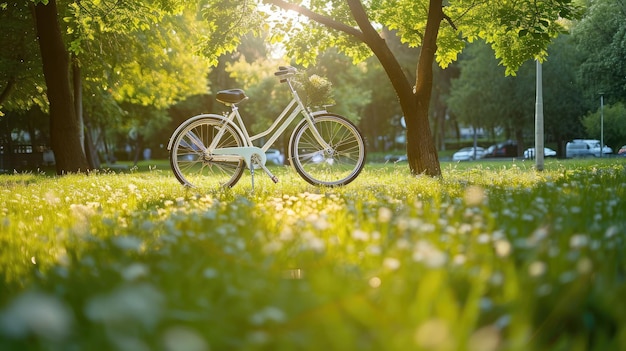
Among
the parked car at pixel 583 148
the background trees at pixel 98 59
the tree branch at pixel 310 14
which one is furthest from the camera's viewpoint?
the parked car at pixel 583 148

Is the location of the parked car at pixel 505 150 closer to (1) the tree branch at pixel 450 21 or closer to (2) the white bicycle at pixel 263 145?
(1) the tree branch at pixel 450 21

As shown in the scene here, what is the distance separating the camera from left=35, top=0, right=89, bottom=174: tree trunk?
16516 mm

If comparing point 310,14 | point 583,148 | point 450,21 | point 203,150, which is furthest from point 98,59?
point 583,148

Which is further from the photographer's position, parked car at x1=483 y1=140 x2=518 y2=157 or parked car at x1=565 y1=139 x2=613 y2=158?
parked car at x1=565 y1=139 x2=613 y2=158

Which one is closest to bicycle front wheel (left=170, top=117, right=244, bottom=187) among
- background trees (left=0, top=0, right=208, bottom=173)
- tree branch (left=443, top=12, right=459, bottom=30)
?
background trees (left=0, top=0, right=208, bottom=173)

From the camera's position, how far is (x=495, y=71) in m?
43.5

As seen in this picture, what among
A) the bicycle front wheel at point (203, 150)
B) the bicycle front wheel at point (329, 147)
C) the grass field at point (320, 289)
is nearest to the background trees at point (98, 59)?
the bicycle front wheel at point (203, 150)

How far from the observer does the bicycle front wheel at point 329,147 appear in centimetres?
843

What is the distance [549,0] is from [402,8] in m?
3.53

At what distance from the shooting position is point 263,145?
8.32 meters

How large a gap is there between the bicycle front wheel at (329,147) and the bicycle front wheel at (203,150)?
792 millimetres

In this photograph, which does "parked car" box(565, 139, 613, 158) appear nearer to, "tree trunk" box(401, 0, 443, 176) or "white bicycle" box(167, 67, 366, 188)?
"tree trunk" box(401, 0, 443, 176)

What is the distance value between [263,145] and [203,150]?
32.4 inches

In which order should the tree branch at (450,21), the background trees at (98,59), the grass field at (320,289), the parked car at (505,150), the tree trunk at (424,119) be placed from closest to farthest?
the grass field at (320,289), the tree trunk at (424,119), the tree branch at (450,21), the background trees at (98,59), the parked car at (505,150)
